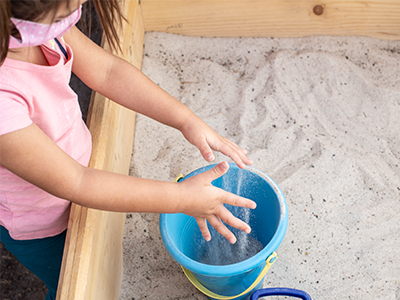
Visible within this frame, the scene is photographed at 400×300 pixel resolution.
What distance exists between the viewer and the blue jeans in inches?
36.1

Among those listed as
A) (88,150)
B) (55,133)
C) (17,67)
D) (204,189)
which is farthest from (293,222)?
(17,67)

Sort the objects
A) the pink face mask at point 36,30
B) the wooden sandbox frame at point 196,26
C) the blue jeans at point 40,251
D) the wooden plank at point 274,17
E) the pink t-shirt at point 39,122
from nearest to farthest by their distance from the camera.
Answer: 1. the pink face mask at point 36,30
2. the pink t-shirt at point 39,122
3. the blue jeans at point 40,251
4. the wooden sandbox frame at point 196,26
5. the wooden plank at point 274,17

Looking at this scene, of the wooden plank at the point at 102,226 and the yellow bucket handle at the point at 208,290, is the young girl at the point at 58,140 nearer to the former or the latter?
the wooden plank at the point at 102,226

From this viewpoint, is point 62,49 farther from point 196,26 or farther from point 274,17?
point 274,17

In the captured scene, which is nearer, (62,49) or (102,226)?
(62,49)

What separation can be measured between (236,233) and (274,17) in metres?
0.93

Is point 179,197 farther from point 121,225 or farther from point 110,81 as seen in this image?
point 121,225

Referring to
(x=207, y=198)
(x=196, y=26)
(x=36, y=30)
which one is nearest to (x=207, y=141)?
(x=207, y=198)

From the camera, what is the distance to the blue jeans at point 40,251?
0.92m

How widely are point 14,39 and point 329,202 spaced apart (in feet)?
3.36

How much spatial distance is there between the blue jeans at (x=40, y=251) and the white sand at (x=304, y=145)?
273 millimetres

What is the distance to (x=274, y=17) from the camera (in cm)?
154

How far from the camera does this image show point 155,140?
4.58 ft

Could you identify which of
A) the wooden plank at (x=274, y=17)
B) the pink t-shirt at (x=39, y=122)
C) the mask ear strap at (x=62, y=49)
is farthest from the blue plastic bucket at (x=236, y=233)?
the wooden plank at (x=274, y=17)
